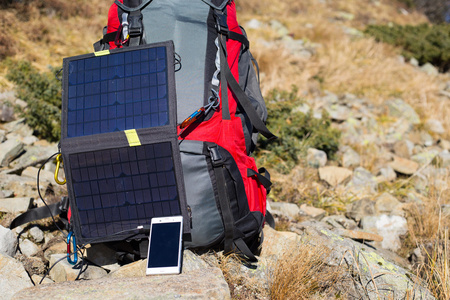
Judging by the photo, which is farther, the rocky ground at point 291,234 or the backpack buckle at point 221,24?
the backpack buckle at point 221,24

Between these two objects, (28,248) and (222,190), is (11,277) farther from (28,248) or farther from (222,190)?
(222,190)

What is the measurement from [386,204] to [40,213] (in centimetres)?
343

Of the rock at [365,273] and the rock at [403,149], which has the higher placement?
the rock at [365,273]

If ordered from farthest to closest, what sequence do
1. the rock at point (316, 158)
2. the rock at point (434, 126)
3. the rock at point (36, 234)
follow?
the rock at point (434, 126) < the rock at point (316, 158) < the rock at point (36, 234)

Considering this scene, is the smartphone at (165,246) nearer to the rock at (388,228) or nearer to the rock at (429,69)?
the rock at (388,228)

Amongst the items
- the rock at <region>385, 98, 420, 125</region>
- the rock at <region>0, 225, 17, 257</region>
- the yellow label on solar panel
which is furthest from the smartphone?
the rock at <region>385, 98, 420, 125</region>

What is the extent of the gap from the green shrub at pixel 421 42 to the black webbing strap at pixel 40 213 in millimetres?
9271

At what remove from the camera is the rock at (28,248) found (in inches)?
106

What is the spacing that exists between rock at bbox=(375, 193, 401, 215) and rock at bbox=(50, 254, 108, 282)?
294cm

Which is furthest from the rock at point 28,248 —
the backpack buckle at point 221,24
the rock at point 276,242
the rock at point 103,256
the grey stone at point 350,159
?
the grey stone at point 350,159

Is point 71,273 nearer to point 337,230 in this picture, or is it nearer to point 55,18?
point 337,230

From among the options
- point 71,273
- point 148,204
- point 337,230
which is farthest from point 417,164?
point 71,273

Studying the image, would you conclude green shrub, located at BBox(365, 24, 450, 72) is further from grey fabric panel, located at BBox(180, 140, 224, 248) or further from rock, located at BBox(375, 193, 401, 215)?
grey fabric panel, located at BBox(180, 140, 224, 248)

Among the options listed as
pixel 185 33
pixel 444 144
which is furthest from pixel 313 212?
pixel 444 144
